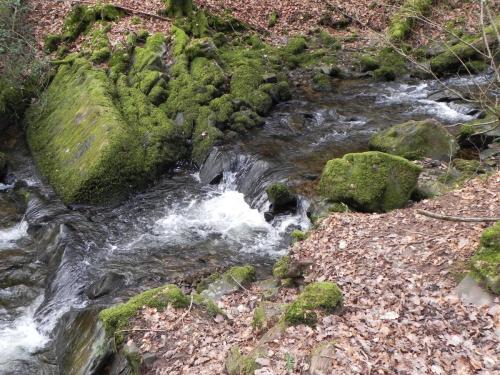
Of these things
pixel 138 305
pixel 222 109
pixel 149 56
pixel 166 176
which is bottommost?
pixel 166 176

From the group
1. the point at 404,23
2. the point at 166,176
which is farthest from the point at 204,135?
the point at 404,23

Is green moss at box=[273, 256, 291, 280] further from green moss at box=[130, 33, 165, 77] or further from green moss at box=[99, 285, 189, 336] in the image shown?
green moss at box=[130, 33, 165, 77]

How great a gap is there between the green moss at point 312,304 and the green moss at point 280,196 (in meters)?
5.30

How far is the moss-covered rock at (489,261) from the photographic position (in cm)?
548

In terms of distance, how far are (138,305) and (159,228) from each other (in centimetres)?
450

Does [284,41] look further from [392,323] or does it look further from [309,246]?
[392,323]

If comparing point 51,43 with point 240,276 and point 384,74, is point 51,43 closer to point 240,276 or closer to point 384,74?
point 384,74

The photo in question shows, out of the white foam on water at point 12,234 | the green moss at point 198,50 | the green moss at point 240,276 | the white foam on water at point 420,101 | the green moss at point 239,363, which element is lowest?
the white foam on water at point 420,101

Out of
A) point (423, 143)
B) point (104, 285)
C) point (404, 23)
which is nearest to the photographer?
point (104, 285)

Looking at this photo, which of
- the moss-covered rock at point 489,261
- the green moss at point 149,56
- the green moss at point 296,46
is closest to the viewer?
the moss-covered rock at point 489,261

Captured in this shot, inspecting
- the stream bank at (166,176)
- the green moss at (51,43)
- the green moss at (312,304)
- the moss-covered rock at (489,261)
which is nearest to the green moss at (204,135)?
the stream bank at (166,176)

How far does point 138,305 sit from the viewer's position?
6754 mm

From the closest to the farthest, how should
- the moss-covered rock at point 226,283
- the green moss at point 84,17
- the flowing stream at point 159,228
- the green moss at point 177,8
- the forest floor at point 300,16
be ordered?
the moss-covered rock at point 226,283 < the flowing stream at point 159,228 < the green moss at point 84,17 < the forest floor at point 300,16 < the green moss at point 177,8

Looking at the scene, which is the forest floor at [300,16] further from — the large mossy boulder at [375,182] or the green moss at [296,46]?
the large mossy boulder at [375,182]
